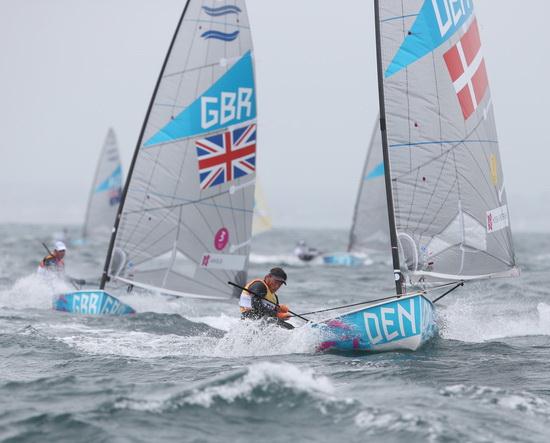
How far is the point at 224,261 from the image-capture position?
15.8 metres

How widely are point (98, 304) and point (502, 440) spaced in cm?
975

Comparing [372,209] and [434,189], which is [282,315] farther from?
[372,209]

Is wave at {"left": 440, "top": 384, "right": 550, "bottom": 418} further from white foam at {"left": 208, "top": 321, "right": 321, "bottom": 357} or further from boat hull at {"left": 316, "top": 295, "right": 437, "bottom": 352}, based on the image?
white foam at {"left": 208, "top": 321, "right": 321, "bottom": 357}

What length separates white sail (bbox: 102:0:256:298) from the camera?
15281 mm

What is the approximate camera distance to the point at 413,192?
1145 centimetres

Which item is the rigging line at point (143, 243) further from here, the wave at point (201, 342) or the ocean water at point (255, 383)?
the wave at point (201, 342)

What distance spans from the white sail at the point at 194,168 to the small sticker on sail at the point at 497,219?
503cm

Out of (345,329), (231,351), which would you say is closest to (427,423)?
(345,329)

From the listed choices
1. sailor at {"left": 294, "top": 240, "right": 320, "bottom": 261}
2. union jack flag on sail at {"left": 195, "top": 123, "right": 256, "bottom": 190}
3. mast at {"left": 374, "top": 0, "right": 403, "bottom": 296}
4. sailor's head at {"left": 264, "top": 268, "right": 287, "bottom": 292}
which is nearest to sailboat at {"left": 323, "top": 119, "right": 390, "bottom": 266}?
sailor at {"left": 294, "top": 240, "right": 320, "bottom": 261}

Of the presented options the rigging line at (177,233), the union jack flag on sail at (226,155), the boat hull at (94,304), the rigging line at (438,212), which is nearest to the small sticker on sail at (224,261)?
the rigging line at (177,233)

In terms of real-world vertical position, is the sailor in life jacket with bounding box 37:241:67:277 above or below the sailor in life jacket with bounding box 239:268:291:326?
above

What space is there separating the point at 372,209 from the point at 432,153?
18991 millimetres

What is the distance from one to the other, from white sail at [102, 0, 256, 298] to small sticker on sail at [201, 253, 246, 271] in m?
0.02

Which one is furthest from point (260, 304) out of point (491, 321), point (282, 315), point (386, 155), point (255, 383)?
point (491, 321)
